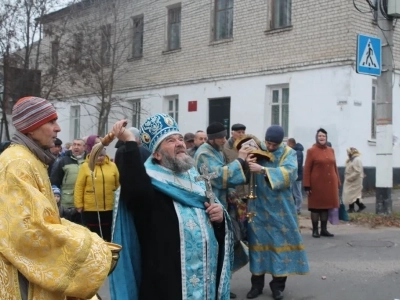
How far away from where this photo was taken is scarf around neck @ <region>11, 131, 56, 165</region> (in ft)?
8.82

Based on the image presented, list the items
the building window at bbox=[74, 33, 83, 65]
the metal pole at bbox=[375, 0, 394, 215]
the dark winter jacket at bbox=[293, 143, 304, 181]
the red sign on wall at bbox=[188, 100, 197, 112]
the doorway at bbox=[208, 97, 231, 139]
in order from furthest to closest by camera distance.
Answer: the building window at bbox=[74, 33, 83, 65]
the red sign on wall at bbox=[188, 100, 197, 112]
the doorway at bbox=[208, 97, 231, 139]
the dark winter jacket at bbox=[293, 143, 304, 181]
the metal pole at bbox=[375, 0, 394, 215]

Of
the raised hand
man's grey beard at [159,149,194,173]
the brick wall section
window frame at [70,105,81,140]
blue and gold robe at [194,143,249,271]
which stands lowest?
blue and gold robe at [194,143,249,271]

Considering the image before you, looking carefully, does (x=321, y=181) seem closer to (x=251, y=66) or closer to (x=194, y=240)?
(x=194, y=240)

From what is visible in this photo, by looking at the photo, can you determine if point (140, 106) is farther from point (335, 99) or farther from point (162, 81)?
point (335, 99)

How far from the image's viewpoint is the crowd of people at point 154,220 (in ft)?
8.10

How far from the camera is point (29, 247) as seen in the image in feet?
8.01

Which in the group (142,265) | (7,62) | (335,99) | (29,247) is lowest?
(142,265)

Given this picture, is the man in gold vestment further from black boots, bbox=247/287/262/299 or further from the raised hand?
black boots, bbox=247/287/262/299

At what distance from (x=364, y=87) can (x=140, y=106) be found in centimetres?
947

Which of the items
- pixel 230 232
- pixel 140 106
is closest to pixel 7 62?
pixel 140 106

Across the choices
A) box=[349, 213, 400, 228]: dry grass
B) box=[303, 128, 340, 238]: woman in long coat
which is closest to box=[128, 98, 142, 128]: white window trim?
box=[349, 213, 400, 228]: dry grass

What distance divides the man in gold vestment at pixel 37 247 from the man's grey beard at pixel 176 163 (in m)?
0.93

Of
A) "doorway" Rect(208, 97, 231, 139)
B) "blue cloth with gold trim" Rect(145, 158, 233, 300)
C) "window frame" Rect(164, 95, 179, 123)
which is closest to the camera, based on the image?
"blue cloth with gold trim" Rect(145, 158, 233, 300)

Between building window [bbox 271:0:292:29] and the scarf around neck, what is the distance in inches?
567
